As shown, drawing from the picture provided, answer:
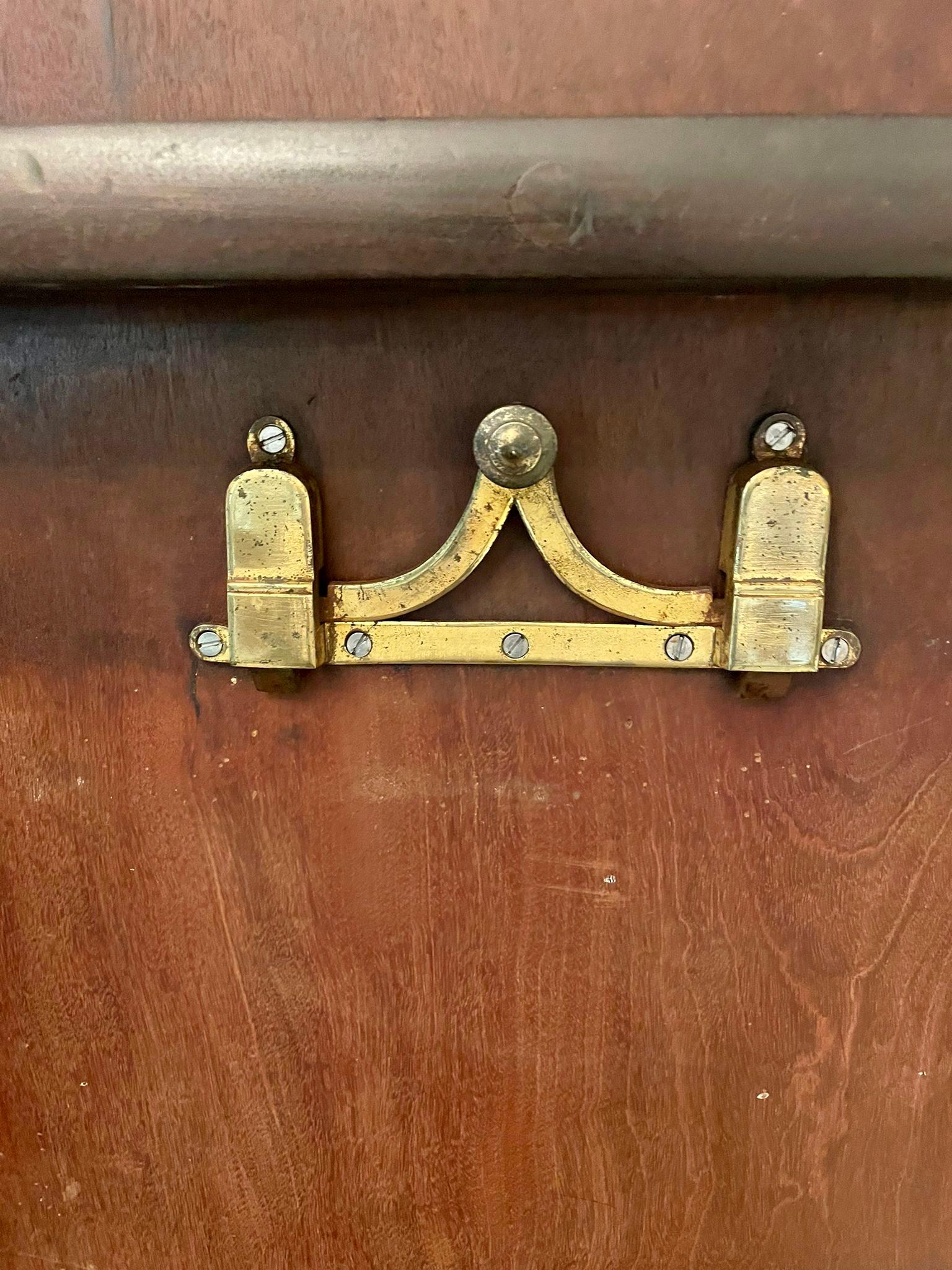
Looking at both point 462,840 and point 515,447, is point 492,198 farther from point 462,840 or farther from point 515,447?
point 462,840

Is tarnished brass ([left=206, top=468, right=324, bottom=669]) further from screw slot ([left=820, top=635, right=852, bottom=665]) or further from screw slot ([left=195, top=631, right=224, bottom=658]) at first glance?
screw slot ([left=820, top=635, right=852, bottom=665])

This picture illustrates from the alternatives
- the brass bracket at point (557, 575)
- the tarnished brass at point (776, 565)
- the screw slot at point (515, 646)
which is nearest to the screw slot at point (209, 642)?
the brass bracket at point (557, 575)

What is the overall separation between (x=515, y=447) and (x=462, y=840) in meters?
0.20

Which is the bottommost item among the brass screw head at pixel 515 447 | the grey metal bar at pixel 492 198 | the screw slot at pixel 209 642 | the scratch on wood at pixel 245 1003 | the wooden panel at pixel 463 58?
the scratch on wood at pixel 245 1003

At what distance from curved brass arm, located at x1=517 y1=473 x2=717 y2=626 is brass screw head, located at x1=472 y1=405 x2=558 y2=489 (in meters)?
0.01

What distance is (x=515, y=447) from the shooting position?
0.35 m

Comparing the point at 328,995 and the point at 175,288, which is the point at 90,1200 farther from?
the point at 175,288

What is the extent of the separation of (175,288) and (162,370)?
5 centimetres

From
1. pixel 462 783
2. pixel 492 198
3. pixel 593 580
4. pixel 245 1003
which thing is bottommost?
pixel 245 1003

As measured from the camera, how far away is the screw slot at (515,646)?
15.7 inches

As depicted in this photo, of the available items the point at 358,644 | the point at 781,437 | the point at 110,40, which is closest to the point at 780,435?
the point at 781,437

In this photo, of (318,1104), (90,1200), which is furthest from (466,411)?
(90,1200)

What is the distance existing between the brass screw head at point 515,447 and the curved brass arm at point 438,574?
0.5 inches

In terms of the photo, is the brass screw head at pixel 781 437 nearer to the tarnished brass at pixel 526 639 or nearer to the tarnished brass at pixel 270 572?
the tarnished brass at pixel 526 639
